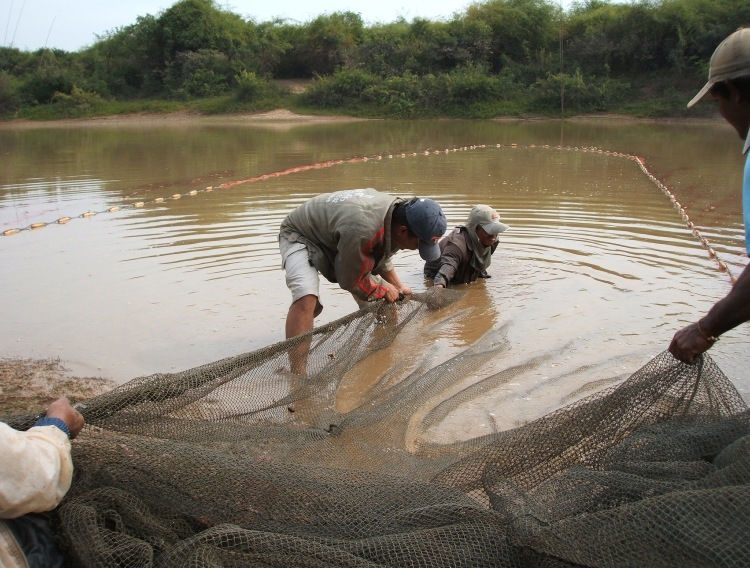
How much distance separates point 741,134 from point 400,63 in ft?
136

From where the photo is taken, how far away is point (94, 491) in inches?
87.6

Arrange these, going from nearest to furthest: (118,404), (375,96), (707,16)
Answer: (118,404)
(707,16)
(375,96)

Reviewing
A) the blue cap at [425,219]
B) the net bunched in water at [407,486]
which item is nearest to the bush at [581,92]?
the blue cap at [425,219]

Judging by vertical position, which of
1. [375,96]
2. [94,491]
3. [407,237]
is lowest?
[94,491]

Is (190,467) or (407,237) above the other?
(407,237)

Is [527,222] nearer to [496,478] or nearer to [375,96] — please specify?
[496,478]

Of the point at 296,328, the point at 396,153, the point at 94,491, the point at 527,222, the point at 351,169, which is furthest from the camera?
the point at 396,153

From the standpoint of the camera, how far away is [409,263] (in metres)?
7.71

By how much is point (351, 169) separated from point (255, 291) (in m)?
9.11

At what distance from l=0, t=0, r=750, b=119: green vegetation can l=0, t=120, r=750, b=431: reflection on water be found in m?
17.4

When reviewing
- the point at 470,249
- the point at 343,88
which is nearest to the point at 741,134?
the point at 470,249

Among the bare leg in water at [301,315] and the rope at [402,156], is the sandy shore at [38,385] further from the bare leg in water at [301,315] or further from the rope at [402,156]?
the rope at [402,156]

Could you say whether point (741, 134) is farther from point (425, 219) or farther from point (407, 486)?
point (425, 219)

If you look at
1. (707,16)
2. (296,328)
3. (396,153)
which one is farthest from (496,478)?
(707,16)
